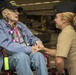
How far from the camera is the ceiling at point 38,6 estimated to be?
14.4 metres

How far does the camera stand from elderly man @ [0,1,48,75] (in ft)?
9.57

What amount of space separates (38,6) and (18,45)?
13.0 m

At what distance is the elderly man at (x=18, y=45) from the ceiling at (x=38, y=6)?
34.0 feet

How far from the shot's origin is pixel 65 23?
9.53 ft

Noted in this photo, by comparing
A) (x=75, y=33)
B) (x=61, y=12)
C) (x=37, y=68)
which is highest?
(x=61, y=12)

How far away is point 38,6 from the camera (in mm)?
15961

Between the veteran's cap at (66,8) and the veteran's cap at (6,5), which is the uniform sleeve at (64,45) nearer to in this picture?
the veteran's cap at (66,8)

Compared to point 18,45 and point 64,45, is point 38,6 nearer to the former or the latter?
→ point 18,45

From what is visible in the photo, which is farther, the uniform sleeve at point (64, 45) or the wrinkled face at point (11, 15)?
the wrinkled face at point (11, 15)

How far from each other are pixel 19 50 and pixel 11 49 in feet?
0.32

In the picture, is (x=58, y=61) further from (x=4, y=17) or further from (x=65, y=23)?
(x=4, y=17)

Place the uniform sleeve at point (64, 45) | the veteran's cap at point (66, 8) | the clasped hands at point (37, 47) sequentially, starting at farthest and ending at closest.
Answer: the clasped hands at point (37, 47), the veteran's cap at point (66, 8), the uniform sleeve at point (64, 45)

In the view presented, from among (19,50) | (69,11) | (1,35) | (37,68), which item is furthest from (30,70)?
(69,11)

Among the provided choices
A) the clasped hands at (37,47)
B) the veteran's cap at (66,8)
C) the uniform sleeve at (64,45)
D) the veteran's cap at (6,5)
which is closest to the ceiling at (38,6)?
the veteran's cap at (6,5)
